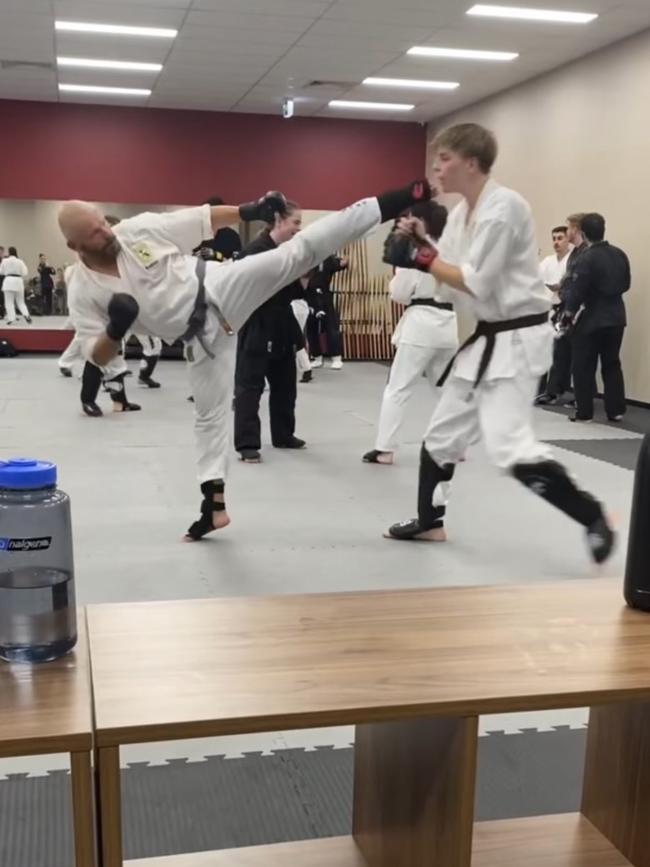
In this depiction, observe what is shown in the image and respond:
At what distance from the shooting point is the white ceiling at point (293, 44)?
7.29m

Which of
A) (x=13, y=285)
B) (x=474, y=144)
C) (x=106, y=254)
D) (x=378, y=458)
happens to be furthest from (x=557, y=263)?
(x=13, y=285)

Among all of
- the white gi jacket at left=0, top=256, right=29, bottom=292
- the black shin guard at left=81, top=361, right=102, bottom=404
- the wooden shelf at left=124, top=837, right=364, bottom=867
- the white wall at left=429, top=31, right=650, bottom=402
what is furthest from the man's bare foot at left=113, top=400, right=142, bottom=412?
the wooden shelf at left=124, top=837, right=364, bottom=867

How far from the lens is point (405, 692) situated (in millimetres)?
1159

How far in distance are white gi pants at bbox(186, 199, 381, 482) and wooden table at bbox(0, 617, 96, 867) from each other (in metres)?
1.90

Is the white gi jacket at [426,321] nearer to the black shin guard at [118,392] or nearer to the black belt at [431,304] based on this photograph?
the black belt at [431,304]

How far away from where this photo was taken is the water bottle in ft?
3.97

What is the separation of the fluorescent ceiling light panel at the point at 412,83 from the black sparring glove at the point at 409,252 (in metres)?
7.60

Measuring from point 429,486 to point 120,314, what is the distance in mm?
1452

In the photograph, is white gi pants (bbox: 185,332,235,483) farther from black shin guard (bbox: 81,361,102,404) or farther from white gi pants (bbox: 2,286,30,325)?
white gi pants (bbox: 2,286,30,325)

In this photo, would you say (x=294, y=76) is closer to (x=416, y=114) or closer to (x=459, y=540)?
(x=416, y=114)

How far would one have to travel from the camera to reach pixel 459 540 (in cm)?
383

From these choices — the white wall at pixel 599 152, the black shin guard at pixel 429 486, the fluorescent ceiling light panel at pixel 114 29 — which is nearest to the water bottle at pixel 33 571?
the black shin guard at pixel 429 486

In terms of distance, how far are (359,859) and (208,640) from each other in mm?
615

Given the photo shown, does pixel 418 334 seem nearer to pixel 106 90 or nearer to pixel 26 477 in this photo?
pixel 26 477
